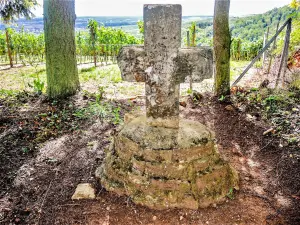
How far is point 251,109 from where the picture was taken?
213 inches

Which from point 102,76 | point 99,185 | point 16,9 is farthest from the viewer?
point 102,76

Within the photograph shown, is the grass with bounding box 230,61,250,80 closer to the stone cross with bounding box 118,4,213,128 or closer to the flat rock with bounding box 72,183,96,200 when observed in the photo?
the stone cross with bounding box 118,4,213,128

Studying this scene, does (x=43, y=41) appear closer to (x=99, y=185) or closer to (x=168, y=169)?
(x=99, y=185)

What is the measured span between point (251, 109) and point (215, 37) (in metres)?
1.93

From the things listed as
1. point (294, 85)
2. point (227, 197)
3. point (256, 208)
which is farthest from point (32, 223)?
point (294, 85)

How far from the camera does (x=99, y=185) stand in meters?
3.08

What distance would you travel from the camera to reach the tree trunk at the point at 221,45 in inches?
219

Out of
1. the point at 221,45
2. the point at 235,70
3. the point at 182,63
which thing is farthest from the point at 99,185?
the point at 235,70

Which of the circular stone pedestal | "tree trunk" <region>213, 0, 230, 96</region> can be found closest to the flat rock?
the circular stone pedestal

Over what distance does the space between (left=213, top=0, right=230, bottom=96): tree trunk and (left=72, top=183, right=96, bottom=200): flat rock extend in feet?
13.9

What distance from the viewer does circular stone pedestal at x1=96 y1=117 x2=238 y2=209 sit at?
2.73m

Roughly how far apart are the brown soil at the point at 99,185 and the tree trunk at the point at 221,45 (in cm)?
128

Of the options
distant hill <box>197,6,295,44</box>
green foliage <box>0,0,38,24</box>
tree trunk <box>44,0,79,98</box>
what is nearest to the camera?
tree trunk <box>44,0,79,98</box>

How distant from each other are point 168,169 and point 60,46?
424cm
